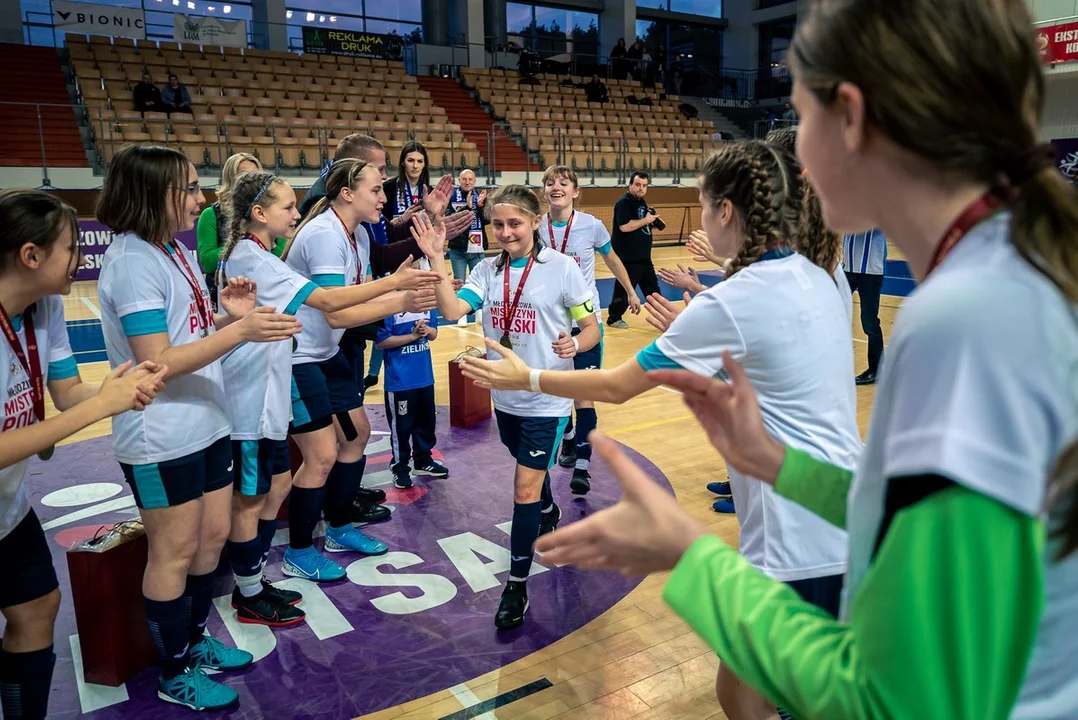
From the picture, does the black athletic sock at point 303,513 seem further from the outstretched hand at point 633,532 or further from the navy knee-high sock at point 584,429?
the outstretched hand at point 633,532

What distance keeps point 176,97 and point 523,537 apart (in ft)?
43.2

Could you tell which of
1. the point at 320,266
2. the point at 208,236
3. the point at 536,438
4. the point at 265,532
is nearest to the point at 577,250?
the point at 208,236

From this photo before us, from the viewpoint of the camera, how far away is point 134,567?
3070 mm

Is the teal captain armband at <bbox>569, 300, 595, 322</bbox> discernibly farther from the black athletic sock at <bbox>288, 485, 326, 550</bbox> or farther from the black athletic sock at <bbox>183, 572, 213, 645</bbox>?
the black athletic sock at <bbox>183, 572, 213, 645</bbox>

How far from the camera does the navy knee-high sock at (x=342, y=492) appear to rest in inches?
166

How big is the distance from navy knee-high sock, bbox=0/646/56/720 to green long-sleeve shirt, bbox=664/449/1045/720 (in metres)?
2.43

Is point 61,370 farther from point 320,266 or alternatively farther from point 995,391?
point 995,391

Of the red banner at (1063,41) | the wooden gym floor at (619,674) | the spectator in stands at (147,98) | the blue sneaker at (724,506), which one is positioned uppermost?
the red banner at (1063,41)

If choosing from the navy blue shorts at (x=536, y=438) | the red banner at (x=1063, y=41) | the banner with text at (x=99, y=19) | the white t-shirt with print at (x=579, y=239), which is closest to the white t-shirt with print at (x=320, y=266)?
the navy blue shorts at (x=536, y=438)

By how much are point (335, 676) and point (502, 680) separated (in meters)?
0.65

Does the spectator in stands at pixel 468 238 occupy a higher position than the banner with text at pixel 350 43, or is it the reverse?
the banner with text at pixel 350 43

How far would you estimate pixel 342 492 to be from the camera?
166 inches

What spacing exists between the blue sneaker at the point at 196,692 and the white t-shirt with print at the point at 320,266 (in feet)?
4.89

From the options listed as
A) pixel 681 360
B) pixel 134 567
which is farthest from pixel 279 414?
pixel 681 360
